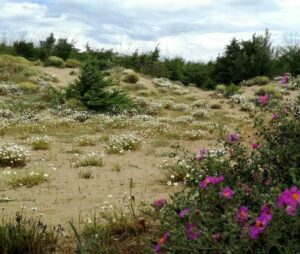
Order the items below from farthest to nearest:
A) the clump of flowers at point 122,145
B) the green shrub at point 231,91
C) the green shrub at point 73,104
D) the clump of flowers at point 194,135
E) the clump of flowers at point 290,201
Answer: the green shrub at point 231,91 < the green shrub at point 73,104 < the clump of flowers at point 194,135 < the clump of flowers at point 122,145 < the clump of flowers at point 290,201

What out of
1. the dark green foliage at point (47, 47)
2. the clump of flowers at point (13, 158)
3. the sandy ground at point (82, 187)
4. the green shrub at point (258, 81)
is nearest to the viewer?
the sandy ground at point (82, 187)

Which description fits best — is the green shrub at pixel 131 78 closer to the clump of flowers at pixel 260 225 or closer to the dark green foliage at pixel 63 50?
the dark green foliage at pixel 63 50

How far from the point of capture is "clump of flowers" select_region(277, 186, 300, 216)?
2.56 meters

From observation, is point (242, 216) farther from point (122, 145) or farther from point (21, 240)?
point (122, 145)

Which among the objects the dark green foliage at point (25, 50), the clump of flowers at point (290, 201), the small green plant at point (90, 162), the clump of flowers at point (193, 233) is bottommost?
the small green plant at point (90, 162)

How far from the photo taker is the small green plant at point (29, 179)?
7777 millimetres

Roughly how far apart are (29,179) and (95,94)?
10717mm

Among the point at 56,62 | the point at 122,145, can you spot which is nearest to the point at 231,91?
the point at 56,62

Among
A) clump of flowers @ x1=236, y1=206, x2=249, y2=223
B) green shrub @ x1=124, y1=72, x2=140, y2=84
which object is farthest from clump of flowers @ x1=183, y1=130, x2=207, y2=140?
green shrub @ x1=124, y1=72, x2=140, y2=84

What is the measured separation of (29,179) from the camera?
789 centimetres

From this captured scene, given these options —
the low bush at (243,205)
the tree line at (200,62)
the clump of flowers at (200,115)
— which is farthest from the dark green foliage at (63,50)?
the low bush at (243,205)

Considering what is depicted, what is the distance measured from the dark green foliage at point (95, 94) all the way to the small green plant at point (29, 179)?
9.94m

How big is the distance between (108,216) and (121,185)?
7.58 ft

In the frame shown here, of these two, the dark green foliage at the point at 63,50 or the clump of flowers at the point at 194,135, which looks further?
the dark green foliage at the point at 63,50
